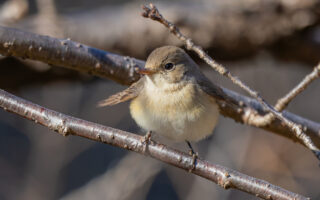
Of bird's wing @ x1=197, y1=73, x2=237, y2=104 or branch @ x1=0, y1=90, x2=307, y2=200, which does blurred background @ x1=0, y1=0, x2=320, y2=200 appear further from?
branch @ x1=0, y1=90, x2=307, y2=200

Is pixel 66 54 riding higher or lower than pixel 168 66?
lower

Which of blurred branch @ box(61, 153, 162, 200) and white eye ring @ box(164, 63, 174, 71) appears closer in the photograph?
white eye ring @ box(164, 63, 174, 71)

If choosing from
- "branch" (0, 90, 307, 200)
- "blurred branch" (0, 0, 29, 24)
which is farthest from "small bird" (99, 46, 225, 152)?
"blurred branch" (0, 0, 29, 24)

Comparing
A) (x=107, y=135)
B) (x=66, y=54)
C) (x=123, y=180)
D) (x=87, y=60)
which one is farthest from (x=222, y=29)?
(x=107, y=135)

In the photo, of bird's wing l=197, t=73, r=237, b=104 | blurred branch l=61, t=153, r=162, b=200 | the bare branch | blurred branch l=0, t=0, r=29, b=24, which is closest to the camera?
the bare branch

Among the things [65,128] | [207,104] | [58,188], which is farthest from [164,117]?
[58,188]

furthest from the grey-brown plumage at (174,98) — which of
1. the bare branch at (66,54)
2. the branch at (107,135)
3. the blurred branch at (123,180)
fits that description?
the blurred branch at (123,180)

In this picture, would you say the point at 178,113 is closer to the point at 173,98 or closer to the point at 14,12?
the point at 173,98
